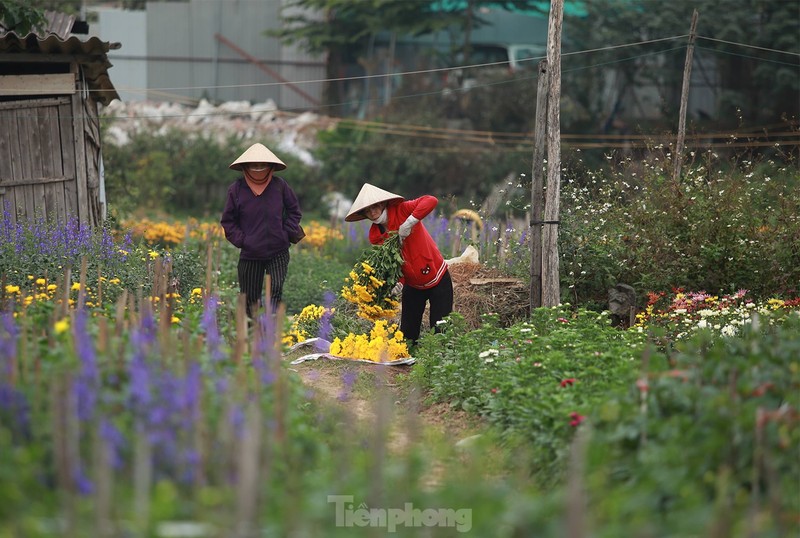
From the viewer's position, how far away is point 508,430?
6.12m

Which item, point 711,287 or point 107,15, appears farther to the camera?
point 107,15

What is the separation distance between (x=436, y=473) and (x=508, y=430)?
67 cm

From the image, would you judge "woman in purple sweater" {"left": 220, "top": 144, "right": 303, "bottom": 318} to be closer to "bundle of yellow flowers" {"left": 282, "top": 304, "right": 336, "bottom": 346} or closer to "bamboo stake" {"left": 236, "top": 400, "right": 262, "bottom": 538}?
"bundle of yellow flowers" {"left": 282, "top": 304, "right": 336, "bottom": 346}

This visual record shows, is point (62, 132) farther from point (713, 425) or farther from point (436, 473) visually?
point (713, 425)

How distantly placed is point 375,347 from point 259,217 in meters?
1.57

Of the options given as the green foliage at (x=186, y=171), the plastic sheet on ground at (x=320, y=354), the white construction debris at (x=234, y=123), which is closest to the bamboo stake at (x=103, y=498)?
the plastic sheet on ground at (x=320, y=354)

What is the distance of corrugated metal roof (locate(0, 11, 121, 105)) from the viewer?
10.3 m

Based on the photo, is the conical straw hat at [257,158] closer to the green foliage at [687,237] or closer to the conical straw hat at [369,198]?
the conical straw hat at [369,198]

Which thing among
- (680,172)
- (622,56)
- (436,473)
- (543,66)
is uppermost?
(622,56)

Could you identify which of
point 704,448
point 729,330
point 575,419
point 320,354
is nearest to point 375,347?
point 320,354

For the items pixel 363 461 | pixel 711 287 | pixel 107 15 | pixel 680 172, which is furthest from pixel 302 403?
pixel 107 15

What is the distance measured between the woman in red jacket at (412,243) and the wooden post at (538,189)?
1108 millimetres

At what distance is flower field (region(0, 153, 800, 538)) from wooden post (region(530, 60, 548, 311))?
79.3 inches

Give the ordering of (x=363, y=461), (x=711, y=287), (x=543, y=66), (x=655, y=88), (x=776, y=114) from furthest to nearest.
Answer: (x=655, y=88), (x=776, y=114), (x=711, y=287), (x=543, y=66), (x=363, y=461)
